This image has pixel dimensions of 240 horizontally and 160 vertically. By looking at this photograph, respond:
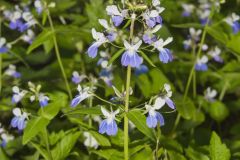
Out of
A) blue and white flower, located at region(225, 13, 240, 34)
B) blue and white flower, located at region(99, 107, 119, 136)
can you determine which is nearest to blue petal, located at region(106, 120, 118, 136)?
blue and white flower, located at region(99, 107, 119, 136)

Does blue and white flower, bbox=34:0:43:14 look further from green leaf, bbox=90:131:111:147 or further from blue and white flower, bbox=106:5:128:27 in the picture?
blue and white flower, bbox=106:5:128:27

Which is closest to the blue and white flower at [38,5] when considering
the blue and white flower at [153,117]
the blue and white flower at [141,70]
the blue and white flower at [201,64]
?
the blue and white flower at [141,70]

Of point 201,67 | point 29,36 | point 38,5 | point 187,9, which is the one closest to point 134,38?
point 38,5

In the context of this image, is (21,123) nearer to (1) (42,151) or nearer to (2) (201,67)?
(1) (42,151)

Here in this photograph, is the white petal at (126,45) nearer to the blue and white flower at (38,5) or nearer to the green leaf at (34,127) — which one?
the green leaf at (34,127)

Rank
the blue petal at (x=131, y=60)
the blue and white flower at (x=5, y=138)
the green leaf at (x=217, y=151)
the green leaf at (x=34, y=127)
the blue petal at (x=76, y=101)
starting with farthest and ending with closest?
the blue and white flower at (x=5, y=138) < the green leaf at (x=34, y=127) < the green leaf at (x=217, y=151) < the blue petal at (x=76, y=101) < the blue petal at (x=131, y=60)

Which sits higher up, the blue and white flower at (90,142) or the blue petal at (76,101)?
the blue petal at (76,101)
